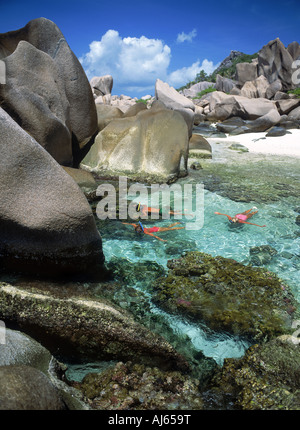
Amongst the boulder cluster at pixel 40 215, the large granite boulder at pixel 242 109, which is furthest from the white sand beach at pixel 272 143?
the boulder cluster at pixel 40 215

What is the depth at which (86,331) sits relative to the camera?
320 centimetres

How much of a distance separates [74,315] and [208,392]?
1.54 metres

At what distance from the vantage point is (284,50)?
42250 mm

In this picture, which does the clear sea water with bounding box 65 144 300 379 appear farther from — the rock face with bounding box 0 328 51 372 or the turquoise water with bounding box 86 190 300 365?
the rock face with bounding box 0 328 51 372

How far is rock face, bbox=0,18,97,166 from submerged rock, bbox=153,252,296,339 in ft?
15.9

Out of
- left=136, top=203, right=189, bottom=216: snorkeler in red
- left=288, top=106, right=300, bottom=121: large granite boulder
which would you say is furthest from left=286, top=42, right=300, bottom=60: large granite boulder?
left=136, top=203, right=189, bottom=216: snorkeler in red

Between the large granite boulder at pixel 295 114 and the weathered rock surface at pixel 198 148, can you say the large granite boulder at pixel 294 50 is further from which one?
the weathered rock surface at pixel 198 148

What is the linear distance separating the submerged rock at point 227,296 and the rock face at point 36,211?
1.45 meters

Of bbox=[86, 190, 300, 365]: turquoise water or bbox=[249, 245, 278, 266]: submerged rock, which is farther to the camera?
bbox=[249, 245, 278, 266]: submerged rock

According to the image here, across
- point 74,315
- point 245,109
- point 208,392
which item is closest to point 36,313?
point 74,315

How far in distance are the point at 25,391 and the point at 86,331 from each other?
1192 mm

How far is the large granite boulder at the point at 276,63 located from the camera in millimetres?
40900

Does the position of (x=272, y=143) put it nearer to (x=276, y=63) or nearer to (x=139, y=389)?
(x=139, y=389)

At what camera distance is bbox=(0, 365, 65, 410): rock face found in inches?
76.3
